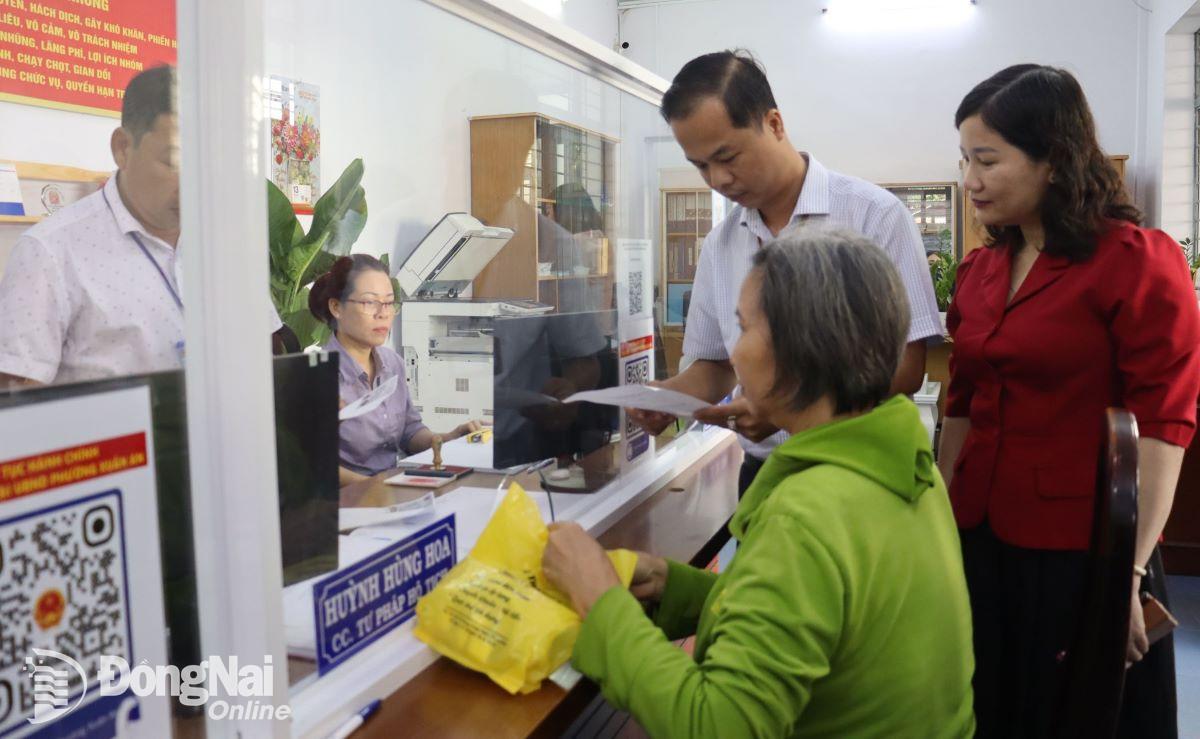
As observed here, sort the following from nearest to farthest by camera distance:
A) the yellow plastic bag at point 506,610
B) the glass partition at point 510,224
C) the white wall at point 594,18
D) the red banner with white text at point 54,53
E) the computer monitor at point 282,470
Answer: the computer monitor at point 282,470, the yellow plastic bag at point 506,610, the glass partition at point 510,224, the red banner with white text at point 54,53, the white wall at point 594,18

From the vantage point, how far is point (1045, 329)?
1.55 meters

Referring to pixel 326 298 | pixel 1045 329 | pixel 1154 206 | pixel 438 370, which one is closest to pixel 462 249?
pixel 438 370

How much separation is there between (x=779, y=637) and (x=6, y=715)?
0.66m

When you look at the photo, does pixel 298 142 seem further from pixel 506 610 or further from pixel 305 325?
pixel 506 610

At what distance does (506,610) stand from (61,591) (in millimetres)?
514

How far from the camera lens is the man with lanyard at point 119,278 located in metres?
0.84

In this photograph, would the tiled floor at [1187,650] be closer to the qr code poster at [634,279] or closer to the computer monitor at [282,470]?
the qr code poster at [634,279]

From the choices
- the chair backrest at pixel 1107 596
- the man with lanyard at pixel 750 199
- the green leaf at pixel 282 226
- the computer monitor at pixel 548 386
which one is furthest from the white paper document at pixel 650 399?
the chair backrest at pixel 1107 596

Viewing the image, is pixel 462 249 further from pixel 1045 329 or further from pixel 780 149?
pixel 1045 329

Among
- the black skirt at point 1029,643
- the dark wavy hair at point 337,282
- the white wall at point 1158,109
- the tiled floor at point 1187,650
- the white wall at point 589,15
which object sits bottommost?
the tiled floor at point 1187,650

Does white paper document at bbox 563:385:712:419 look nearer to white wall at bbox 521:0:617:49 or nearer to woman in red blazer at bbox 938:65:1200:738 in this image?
woman in red blazer at bbox 938:65:1200:738

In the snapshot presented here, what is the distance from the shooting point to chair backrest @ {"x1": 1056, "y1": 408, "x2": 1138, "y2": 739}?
1.05 metres

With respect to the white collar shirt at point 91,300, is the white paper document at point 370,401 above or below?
below

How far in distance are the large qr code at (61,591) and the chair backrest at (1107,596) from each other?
981 mm
